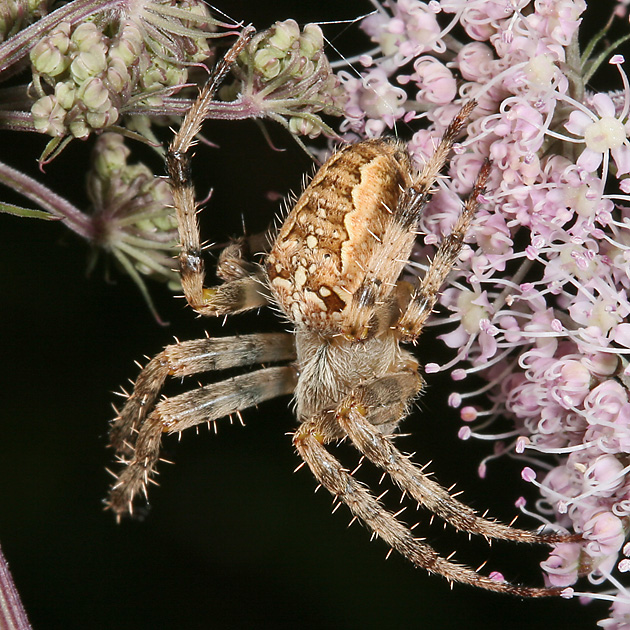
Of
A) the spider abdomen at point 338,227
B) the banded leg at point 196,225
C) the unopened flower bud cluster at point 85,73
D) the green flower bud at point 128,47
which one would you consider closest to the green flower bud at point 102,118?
the unopened flower bud cluster at point 85,73

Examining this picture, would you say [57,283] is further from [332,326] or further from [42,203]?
[332,326]

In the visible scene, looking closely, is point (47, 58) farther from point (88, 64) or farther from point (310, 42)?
point (310, 42)

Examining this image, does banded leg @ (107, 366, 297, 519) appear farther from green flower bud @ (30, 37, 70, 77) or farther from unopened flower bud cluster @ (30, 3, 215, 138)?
green flower bud @ (30, 37, 70, 77)

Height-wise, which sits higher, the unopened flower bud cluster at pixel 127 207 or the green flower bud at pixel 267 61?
the green flower bud at pixel 267 61

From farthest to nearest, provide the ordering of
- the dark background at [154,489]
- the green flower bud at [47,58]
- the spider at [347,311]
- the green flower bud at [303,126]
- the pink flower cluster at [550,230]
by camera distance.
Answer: the dark background at [154,489] → the green flower bud at [303,126] → the spider at [347,311] → the pink flower cluster at [550,230] → the green flower bud at [47,58]

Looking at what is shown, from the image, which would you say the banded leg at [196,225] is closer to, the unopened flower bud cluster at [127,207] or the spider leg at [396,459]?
the unopened flower bud cluster at [127,207]

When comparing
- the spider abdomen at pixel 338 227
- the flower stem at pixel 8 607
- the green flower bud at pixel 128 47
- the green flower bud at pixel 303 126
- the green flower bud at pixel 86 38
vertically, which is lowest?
the flower stem at pixel 8 607

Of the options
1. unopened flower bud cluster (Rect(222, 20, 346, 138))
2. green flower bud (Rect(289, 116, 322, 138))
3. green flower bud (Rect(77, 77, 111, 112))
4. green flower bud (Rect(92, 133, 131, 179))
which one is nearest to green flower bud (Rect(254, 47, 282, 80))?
unopened flower bud cluster (Rect(222, 20, 346, 138))

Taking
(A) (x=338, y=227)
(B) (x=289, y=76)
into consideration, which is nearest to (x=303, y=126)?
(B) (x=289, y=76)
